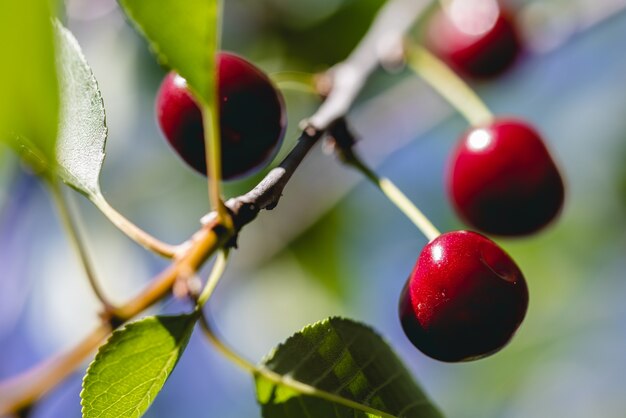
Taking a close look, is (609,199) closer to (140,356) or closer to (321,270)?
(321,270)

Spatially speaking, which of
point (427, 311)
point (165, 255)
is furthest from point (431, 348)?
point (165, 255)

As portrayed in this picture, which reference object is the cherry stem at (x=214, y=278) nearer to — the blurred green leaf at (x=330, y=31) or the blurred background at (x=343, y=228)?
the blurred background at (x=343, y=228)

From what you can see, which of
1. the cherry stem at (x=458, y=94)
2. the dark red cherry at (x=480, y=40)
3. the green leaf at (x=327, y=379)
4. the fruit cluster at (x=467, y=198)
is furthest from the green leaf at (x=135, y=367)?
the dark red cherry at (x=480, y=40)

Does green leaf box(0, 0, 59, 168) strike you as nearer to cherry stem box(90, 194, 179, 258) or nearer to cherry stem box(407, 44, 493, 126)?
cherry stem box(90, 194, 179, 258)

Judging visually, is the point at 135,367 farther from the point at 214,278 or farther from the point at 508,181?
the point at 508,181

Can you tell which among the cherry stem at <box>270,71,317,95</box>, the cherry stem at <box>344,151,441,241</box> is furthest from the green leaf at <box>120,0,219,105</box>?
the cherry stem at <box>270,71,317,95</box>

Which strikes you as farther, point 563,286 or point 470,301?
point 563,286
